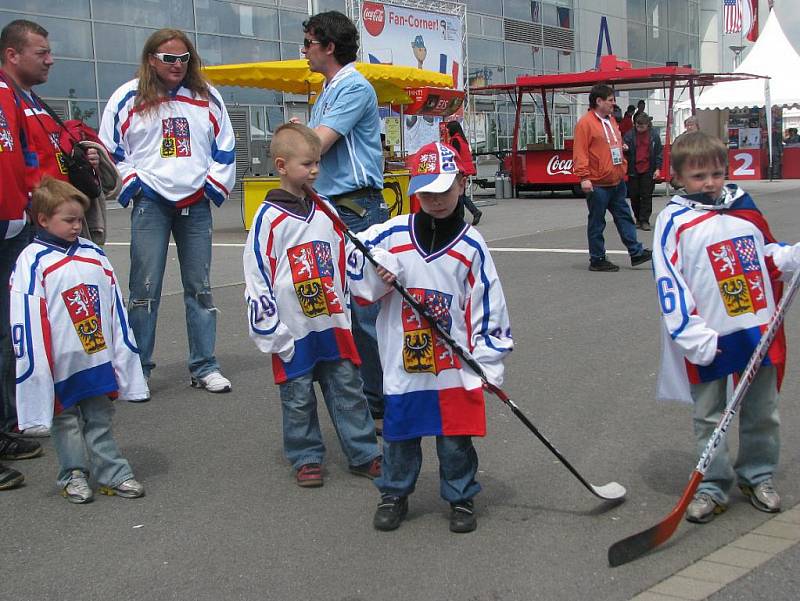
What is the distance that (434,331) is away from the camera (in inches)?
147

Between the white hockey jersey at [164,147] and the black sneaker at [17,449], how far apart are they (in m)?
1.53

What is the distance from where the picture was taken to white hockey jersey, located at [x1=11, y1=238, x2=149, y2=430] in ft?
13.4

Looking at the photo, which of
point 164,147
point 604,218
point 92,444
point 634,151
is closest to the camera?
point 92,444

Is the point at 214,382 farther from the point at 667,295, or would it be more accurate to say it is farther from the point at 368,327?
the point at 667,295

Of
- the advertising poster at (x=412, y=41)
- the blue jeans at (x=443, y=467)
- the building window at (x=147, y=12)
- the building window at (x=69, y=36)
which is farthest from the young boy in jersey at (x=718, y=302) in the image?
the building window at (x=147, y=12)

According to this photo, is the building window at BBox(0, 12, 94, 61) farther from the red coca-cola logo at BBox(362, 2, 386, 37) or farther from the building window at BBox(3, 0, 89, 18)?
the red coca-cola logo at BBox(362, 2, 386, 37)

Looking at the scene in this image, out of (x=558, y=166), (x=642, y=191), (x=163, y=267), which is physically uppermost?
(x=558, y=166)

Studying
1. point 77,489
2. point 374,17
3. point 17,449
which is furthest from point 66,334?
point 374,17

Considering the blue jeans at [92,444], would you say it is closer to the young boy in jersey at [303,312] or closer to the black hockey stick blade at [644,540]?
the young boy in jersey at [303,312]

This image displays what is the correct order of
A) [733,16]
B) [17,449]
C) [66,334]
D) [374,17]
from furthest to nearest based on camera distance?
[733,16] < [374,17] < [17,449] < [66,334]

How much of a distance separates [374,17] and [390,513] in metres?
17.9

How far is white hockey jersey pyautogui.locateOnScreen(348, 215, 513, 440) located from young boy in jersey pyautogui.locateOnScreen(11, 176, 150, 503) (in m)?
1.17

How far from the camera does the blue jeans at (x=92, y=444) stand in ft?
14.1

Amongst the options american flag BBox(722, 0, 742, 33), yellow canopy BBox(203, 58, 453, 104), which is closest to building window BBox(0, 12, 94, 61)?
yellow canopy BBox(203, 58, 453, 104)
